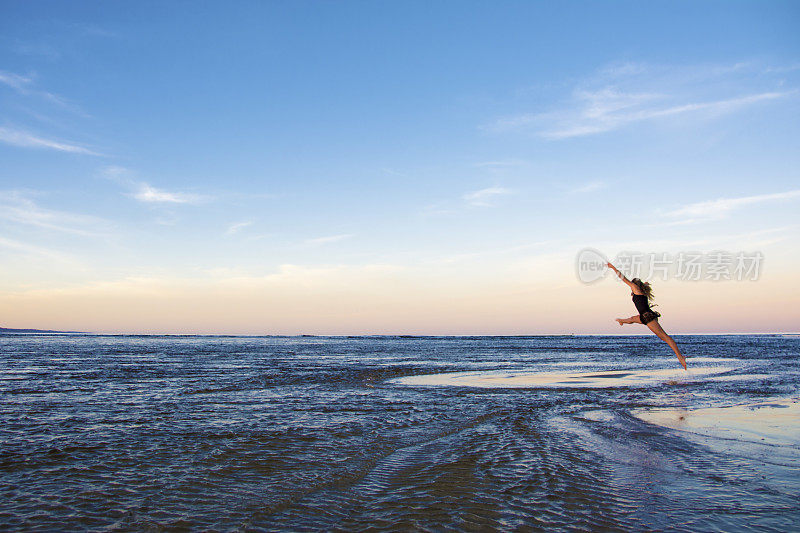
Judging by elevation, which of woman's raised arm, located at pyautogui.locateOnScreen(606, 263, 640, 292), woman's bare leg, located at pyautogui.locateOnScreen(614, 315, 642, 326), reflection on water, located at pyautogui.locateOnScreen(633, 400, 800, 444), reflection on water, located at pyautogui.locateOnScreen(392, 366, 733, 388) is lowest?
reflection on water, located at pyautogui.locateOnScreen(392, 366, 733, 388)

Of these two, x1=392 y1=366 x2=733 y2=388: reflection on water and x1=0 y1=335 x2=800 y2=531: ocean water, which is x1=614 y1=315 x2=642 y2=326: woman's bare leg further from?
x1=392 y1=366 x2=733 y2=388: reflection on water

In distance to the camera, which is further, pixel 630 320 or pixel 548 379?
pixel 548 379

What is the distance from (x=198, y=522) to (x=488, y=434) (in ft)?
22.9

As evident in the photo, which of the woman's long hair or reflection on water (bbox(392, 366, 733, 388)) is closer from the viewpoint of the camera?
the woman's long hair

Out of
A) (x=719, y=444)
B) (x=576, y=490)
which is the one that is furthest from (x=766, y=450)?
(x=576, y=490)

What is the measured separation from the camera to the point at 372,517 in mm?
6332

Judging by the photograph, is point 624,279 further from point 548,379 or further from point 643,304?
point 548,379

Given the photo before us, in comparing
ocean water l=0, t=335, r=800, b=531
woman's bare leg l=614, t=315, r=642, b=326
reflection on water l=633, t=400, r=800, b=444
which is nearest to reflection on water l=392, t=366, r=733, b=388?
ocean water l=0, t=335, r=800, b=531

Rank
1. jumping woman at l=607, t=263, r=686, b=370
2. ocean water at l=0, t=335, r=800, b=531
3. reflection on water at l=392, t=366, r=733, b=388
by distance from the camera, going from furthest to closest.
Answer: reflection on water at l=392, t=366, r=733, b=388 < jumping woman at l=607, t=263, r=686, b=370 < ocean water at l=0, t=335, r=800, b=531

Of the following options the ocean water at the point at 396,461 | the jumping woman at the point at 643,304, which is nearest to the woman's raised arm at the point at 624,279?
the jumping woman at the point at 643,304

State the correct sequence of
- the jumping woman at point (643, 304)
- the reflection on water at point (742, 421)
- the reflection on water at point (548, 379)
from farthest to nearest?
the reflection on water at point (548, 379)
the jumping woman at point (643, 304)
the reflection on water at point (742, 421)

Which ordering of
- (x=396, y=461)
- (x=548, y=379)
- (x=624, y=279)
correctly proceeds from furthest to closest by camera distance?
A: (x=548, y=379), (x=624, y=279), (x=396, y=461)

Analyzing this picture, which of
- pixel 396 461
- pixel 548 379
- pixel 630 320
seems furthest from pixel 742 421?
pixel 548 379

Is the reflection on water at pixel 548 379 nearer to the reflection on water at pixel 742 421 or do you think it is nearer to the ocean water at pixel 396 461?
the ocean water at pixel 396 461
